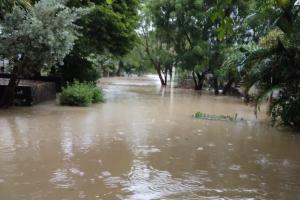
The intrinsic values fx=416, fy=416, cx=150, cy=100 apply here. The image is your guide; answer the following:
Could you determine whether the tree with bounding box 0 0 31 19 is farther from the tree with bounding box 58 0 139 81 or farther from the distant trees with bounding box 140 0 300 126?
the tree with bounding box 58 0 139 81

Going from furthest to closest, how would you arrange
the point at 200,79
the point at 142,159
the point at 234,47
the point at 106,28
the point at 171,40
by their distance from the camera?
1. the point at 200,79
2. the point at 171,40
3. the point at 234,47
4. the point at 106,28
5. the point at 142,159

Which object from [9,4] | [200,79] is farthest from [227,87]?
[9,4]

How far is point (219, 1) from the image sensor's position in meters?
3.43

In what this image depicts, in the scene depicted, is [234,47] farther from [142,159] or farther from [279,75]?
[142,159]

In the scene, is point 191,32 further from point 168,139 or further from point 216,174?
point 216,174

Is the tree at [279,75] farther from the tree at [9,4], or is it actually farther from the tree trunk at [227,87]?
the tree trunk at [227,87]

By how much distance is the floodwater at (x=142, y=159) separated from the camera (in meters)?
5.84

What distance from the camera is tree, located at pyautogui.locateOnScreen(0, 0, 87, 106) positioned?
41.9 ft

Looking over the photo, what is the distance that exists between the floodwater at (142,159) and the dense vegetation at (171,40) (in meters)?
1.62

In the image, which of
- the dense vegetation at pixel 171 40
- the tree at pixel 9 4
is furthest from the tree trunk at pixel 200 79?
the tree at pixel 9 4

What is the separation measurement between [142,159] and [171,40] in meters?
24.2

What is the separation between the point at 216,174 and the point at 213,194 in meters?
1.08

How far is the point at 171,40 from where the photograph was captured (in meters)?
31.2

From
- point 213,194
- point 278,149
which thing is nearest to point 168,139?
point 278,149
